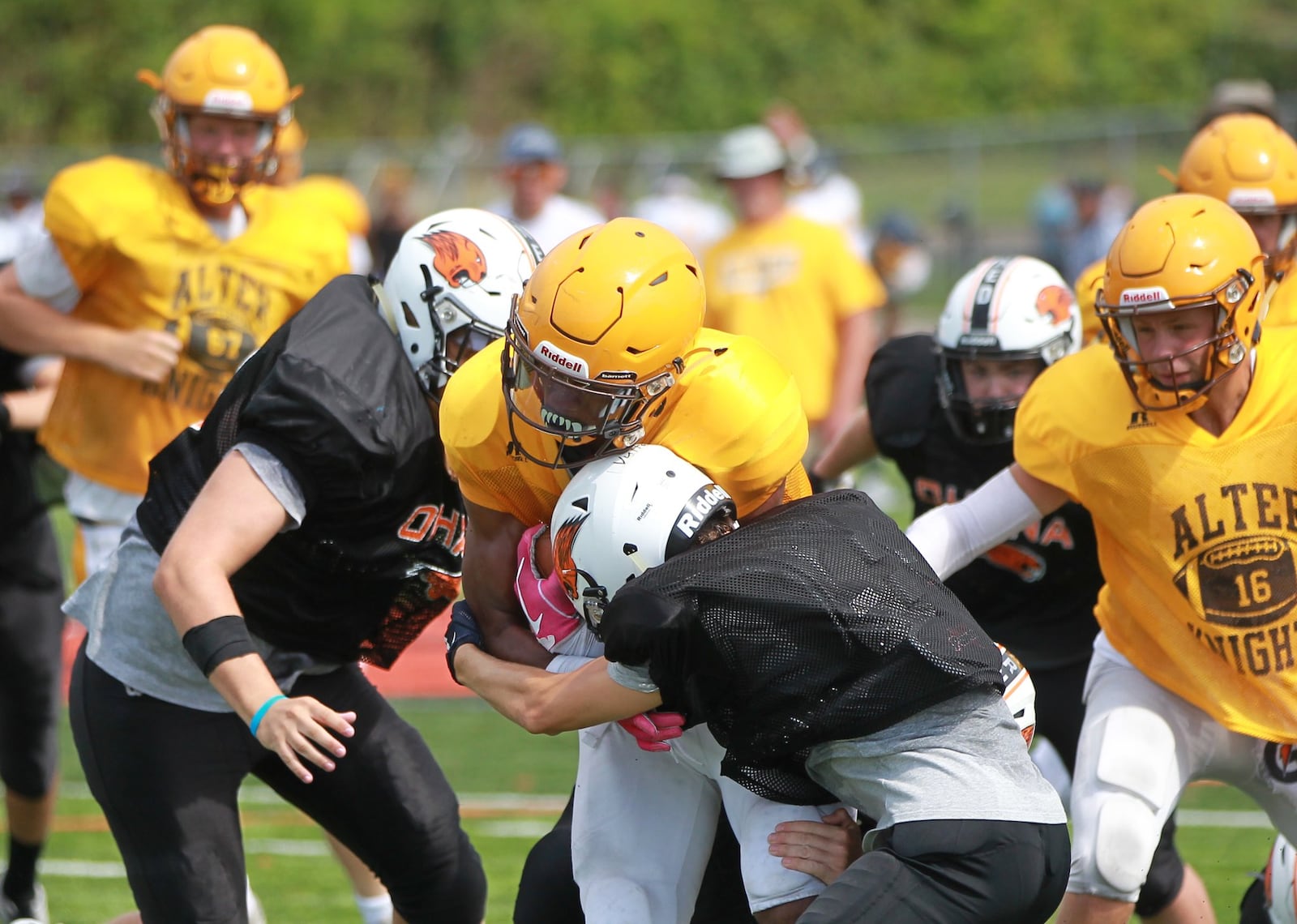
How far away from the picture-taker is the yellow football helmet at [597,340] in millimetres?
3086

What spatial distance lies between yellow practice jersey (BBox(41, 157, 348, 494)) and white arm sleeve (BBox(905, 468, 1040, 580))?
2055 mm

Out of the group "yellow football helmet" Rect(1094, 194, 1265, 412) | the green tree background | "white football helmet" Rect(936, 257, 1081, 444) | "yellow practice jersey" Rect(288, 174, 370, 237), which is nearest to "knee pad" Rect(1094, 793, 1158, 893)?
"yellow football helmet" Rect(1094, 194, 1265, 412)

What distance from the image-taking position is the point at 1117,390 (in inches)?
146

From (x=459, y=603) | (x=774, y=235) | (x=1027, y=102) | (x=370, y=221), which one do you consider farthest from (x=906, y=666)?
(x=1027, y=102)

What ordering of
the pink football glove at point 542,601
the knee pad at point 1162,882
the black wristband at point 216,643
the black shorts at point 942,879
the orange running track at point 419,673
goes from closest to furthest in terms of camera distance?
the black shorts at point 942,879
the black wristband at point 216,643
the pink football glove at point 542,601
the knee pad at point 1162,882
the orange running track at point 419,673

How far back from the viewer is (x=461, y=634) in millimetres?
3314

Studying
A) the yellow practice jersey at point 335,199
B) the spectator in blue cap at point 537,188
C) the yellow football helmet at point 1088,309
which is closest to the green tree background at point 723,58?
the yellow practice jersey at point 335,199

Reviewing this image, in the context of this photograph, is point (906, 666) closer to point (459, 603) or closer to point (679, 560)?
Result: point (679, 560)

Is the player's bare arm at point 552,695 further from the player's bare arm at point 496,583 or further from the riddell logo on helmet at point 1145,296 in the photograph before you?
the riddell logo on helmet at point 1145,296

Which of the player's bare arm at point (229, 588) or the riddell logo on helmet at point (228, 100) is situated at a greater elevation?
the riddell logo on helmet at point (228, 100)

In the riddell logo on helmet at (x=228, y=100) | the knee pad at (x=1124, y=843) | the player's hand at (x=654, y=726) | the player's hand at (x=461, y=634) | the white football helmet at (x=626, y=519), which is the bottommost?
the knee pad at (x=1124, y=843)

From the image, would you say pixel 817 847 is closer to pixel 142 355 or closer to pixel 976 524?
pixel 976 524

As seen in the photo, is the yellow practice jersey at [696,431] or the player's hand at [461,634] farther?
the player's hand at [461,634]

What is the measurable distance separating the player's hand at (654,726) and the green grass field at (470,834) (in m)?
2.12
